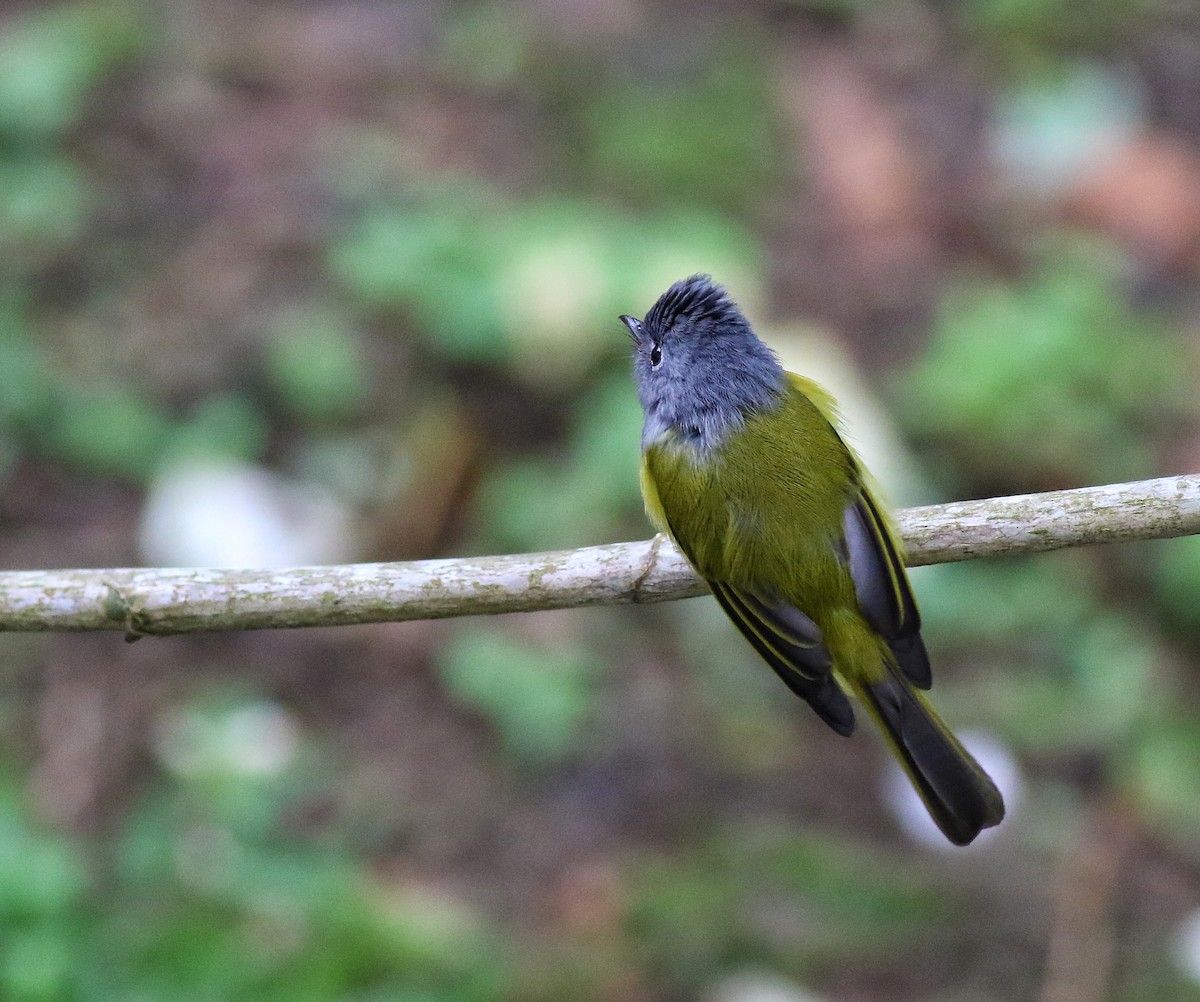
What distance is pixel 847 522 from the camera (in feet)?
11.1

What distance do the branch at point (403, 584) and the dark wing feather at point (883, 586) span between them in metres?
0.22

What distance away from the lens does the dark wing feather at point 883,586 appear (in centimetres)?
329

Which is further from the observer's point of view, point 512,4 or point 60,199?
point 512,4

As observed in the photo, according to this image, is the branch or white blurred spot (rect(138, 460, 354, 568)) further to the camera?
white blurred spot (rect(138, 460, 354, 568))

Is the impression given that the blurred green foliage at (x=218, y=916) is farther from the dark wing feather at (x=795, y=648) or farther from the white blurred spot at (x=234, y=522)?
the dark wing feather at (x=795, y=648)

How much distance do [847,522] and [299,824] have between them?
240 cm

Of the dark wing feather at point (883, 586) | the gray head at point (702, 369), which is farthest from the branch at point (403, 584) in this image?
the gray head at point (702, 369)

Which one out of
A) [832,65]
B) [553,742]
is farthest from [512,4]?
[553,742]

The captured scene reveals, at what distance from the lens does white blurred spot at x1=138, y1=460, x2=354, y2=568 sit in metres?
5.47

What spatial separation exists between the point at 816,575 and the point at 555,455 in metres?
2.72

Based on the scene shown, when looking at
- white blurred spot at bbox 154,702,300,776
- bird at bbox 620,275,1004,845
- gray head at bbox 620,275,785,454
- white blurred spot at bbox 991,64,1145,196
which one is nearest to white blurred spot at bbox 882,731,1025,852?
bird at bbox 620,275,1004,845

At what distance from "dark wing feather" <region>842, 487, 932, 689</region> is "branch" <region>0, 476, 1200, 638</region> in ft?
0.73

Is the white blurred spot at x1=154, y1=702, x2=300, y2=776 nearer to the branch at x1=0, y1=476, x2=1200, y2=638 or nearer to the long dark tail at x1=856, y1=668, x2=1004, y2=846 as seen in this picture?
the branch at x1=0, y1=476, x2=1200, y2=638

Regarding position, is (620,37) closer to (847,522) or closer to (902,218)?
(902,218)
